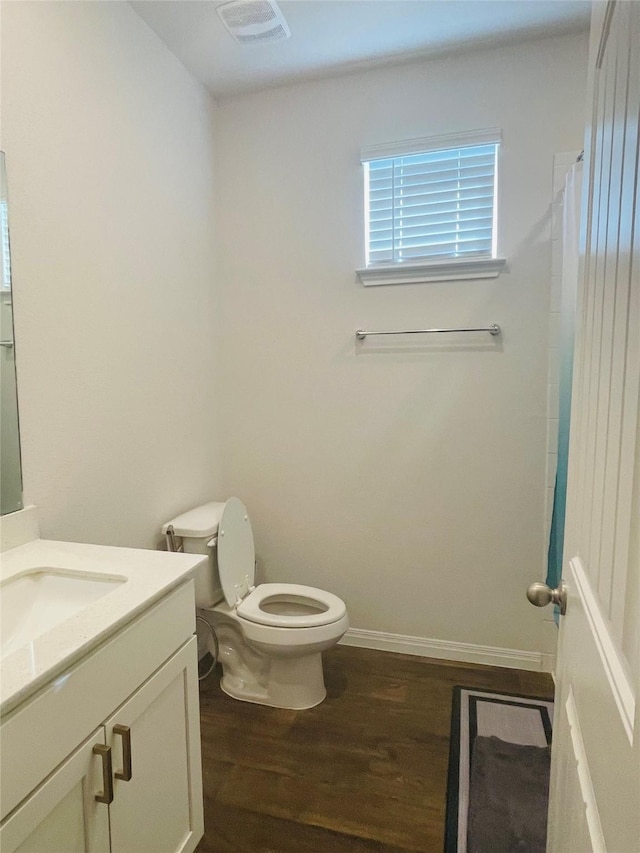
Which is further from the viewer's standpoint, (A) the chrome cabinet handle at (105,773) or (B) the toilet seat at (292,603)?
(B) the toilet seat at (292,603)

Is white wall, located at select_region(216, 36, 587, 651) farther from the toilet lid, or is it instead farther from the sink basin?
the sink basin

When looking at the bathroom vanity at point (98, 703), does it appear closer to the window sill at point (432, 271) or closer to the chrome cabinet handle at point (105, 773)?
the chrome cabinet handle at point (105, 773)

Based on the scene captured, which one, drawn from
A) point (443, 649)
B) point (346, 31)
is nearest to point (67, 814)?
point (443, 649)

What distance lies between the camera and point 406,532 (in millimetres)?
2455

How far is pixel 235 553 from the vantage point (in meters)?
2.23

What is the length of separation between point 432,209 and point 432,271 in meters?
0.27

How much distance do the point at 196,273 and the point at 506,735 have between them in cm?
221

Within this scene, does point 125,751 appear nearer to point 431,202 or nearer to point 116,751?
point 116,751

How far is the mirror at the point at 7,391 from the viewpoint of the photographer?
1366 millimetres

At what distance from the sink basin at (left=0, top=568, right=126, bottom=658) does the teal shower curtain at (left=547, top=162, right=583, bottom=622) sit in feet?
4.83

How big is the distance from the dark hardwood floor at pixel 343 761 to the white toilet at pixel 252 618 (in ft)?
0.28

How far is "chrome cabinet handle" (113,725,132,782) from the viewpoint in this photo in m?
1.04

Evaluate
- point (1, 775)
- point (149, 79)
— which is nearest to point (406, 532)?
point (1, 775)

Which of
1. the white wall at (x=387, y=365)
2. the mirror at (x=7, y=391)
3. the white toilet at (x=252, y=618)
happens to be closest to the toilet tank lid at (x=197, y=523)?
the white toilet at (x=252, y=618)
